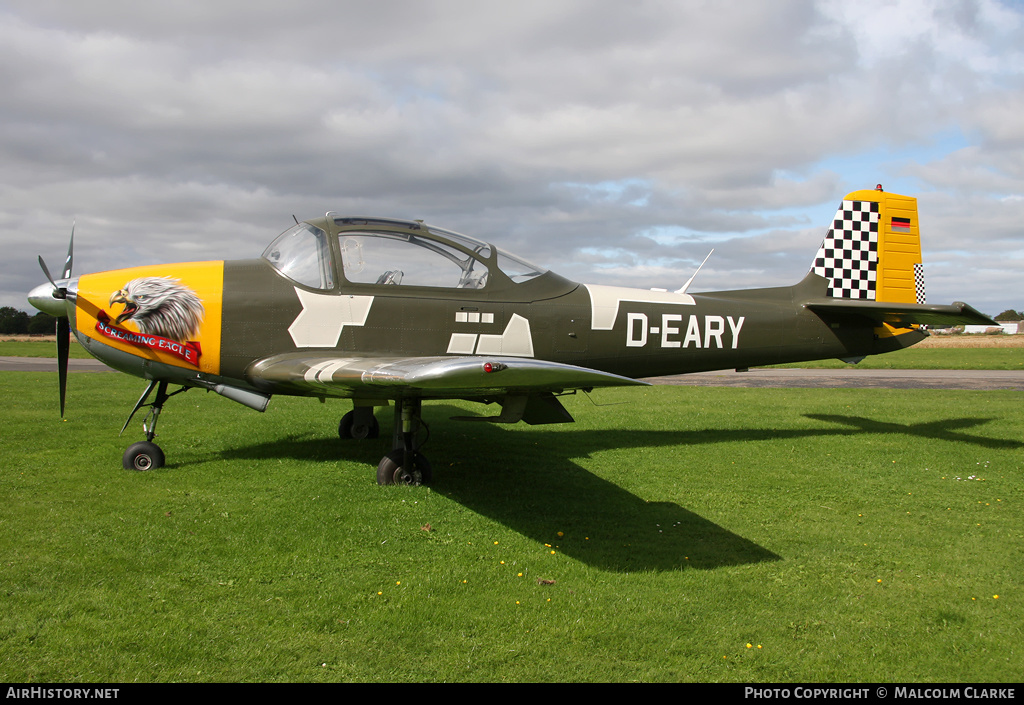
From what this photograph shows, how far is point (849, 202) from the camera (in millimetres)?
9562

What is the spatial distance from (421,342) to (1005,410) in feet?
37.0

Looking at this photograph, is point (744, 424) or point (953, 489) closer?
point (953, 489)

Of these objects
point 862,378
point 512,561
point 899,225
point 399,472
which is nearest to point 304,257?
point 399,472

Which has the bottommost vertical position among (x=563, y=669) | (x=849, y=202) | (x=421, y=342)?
(x=563, y=669)

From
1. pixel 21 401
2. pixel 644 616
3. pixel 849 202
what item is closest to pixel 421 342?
pixel 644 616

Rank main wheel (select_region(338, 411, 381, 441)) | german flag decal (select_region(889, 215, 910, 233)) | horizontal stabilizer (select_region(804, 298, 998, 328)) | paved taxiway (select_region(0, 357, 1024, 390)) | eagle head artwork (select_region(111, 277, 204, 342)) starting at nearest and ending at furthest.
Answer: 1. eagle head artwork (select_region(111, 277, 204, 342))
2. horizontal stabilizer (select_region(804, 298, 998, 328))
3. main wheel (select_region(338, 411, 381, 441))
4. german flag decal (select_region(889, 215, 910, 233))
5. paved taxiway (select_region(0, 357, 1024, 390))

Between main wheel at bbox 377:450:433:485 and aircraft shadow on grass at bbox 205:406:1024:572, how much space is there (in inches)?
8.0

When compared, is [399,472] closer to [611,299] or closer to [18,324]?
[611,299]

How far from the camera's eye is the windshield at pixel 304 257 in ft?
21.7

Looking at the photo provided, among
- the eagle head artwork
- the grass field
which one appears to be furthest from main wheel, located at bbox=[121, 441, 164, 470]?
the eagle head artwork

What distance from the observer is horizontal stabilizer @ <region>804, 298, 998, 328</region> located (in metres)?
8.40

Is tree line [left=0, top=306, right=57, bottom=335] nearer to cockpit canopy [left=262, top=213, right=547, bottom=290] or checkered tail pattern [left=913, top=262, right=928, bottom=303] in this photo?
cockpit canopy [left=262, top=213, right=547, bottom=290]

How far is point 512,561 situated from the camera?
457 centimetres

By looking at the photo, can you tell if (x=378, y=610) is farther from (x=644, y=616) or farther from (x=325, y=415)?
(x=325, y=415)
